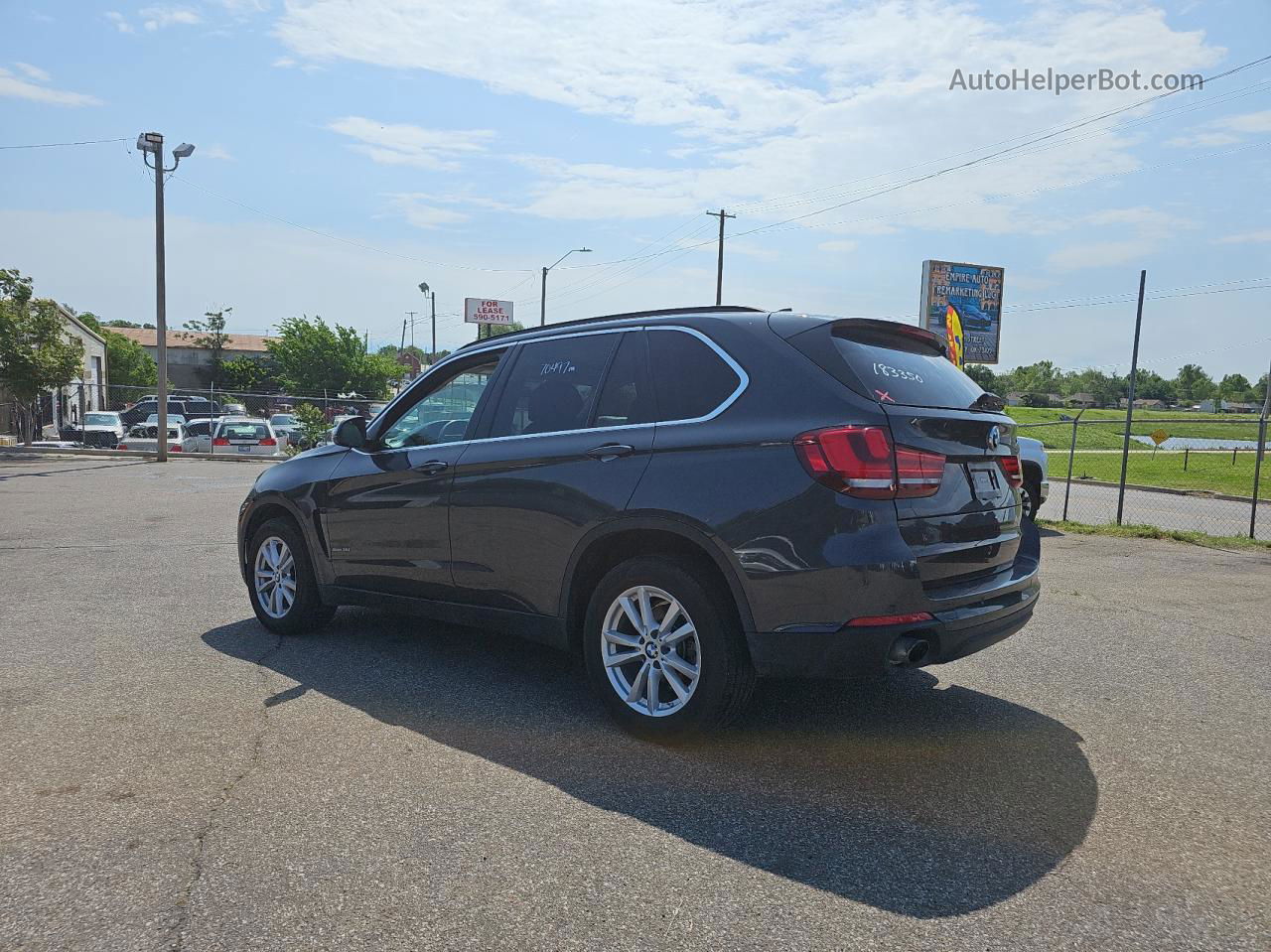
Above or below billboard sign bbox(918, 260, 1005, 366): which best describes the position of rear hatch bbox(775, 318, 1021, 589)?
below

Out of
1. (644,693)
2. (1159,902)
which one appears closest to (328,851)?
(644,693)

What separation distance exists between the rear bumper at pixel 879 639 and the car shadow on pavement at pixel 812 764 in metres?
0.46

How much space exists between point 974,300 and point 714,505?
30673 millimetres

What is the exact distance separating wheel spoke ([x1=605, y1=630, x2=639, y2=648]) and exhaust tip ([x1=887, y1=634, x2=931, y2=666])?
3.59ft

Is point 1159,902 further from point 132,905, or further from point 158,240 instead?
point 158,240

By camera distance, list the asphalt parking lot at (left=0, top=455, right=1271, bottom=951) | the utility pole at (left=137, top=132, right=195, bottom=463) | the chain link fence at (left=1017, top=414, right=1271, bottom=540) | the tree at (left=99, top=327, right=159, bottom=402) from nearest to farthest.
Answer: the asphalt parking lot at (left=0, top=455, right=1271, bottom=951), the chain link fence at (left=1017, top=414, right=1271, bottom=540), the utility pole at (left=137, top=132, right=195, bottom=463), the tree at (left=99, top=327, right=159, bottom=402)

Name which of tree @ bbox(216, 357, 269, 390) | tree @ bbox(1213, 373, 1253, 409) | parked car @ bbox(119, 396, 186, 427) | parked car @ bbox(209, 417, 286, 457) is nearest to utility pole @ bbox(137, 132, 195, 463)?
parked car @ bbox(209, 417, 286, 457)

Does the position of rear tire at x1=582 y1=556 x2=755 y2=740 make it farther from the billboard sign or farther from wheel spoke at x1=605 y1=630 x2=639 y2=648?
the billboard sign

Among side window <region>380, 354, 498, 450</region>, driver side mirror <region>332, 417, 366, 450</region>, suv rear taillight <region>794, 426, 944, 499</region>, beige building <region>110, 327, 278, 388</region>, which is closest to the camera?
suv rear taillight <region>794, 426, 944, 499</region>

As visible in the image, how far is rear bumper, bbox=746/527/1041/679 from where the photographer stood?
3.60m

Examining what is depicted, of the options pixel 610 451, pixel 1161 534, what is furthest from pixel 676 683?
pixel 1161 534

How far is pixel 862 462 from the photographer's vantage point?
142 inches

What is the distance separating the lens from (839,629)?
3.61m

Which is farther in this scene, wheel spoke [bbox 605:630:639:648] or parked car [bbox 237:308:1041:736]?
wheel spoke [bbox 605:630:639:648]
